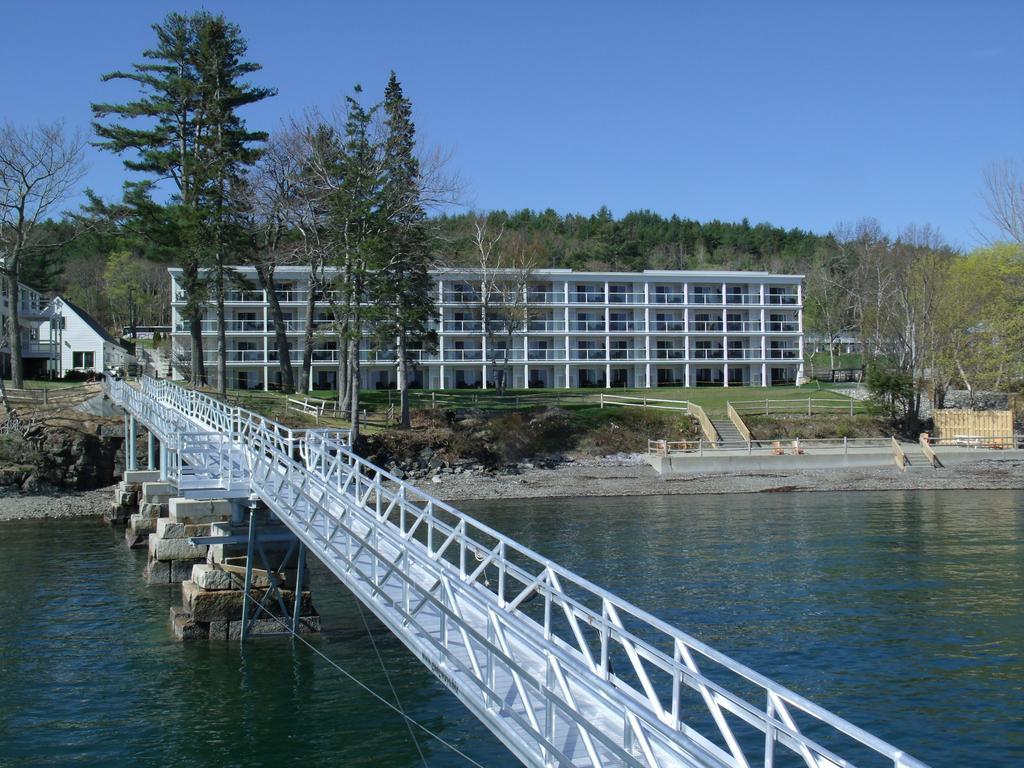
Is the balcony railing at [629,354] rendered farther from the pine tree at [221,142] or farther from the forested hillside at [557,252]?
the pine tree at [221,142]

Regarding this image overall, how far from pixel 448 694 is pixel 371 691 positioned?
1.33 metres

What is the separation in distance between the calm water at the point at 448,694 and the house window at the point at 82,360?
44.6m

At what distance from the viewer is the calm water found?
13.9 meters

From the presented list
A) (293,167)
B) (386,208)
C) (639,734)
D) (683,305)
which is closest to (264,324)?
(293,167)

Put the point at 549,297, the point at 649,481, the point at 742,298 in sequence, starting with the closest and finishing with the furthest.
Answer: the point at 649,481 < the point at 549,297 < the point at 742,298

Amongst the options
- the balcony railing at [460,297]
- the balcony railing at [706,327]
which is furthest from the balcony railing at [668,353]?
the balcony railing at [460,297]

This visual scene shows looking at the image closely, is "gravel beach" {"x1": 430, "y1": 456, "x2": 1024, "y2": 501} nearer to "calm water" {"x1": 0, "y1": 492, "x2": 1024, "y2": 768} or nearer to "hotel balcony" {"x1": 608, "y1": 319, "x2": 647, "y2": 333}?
"calm water" {"x1": 0, "y1": 492, "x2": 1024, "y2": 768}

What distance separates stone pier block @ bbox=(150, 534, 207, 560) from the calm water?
87cm

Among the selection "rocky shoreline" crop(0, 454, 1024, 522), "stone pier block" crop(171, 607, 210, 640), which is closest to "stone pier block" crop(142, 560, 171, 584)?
"stone pier block" crop(171, 607, 210, 640)

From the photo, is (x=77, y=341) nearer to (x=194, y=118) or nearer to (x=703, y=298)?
(x=194, y=118)

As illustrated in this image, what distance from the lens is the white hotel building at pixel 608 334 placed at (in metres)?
75.1

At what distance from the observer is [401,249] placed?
48250 mm

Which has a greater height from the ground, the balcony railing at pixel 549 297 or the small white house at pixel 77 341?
the balcony railing at pixel 549 297

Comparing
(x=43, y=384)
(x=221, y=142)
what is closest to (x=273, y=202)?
(x=221, y=142)
